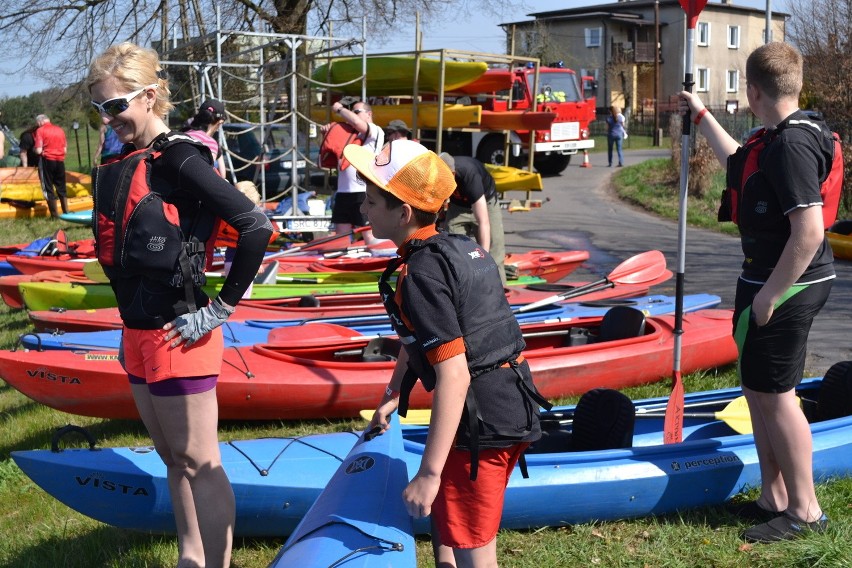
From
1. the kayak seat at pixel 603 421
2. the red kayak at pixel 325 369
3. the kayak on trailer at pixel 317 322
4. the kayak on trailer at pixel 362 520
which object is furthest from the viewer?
the kayak on trailer at pixel 317 322

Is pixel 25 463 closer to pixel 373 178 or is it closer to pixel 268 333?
pixel 373 178

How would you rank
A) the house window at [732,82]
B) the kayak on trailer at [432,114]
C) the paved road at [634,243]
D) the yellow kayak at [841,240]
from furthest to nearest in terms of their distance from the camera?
1. the house window at [732,82]
2. the kayak on trailer at [432,114]
3. the yellow kayak at [841,240]
4. the paved road at [634,243]

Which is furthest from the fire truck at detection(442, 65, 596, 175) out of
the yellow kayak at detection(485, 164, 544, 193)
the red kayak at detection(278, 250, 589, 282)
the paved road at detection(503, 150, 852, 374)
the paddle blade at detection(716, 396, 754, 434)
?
the paddle blade at detection(716, 396, 754, 434)

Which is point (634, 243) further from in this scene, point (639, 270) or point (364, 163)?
point (364, 163)

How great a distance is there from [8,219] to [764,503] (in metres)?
14.1

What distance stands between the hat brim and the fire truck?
1392cm

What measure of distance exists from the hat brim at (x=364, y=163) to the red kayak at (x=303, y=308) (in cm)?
428

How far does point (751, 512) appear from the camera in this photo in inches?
149

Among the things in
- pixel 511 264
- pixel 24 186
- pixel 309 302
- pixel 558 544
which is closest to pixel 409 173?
pixel 558 544

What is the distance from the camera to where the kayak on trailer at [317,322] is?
18.6ft

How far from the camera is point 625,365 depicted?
18.8ft

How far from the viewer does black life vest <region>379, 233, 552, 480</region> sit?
2.33 meters

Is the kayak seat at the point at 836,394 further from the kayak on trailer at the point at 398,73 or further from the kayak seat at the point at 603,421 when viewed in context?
the kayak on trailer at the point at 398,73

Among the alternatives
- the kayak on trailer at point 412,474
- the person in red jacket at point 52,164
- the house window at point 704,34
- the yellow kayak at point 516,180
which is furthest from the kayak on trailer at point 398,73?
the house window at point 704,34
